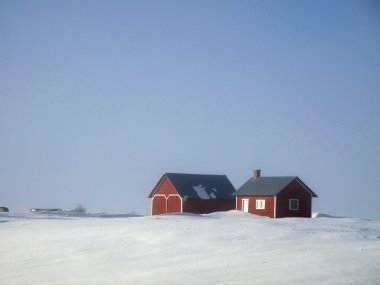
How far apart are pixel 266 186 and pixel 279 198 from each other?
2634 millimetres

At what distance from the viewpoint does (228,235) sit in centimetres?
2323

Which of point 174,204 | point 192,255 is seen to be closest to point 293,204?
Answer: point 174,204

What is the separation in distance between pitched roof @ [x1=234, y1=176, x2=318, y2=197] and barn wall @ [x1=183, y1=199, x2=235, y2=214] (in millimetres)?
3226

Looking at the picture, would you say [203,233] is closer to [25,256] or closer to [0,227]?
[25,256]

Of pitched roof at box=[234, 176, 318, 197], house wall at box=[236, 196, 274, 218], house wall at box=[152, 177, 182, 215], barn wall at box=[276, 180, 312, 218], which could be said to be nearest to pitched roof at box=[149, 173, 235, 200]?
house wall at box=[152, 177, 182, 215]

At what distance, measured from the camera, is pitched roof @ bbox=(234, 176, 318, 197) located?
2033 inches

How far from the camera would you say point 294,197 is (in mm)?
51812

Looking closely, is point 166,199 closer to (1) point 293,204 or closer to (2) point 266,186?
(2) point 266,186

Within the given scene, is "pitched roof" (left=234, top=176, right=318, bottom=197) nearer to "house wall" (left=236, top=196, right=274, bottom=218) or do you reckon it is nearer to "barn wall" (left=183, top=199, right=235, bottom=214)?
"house wall" (left=236, top=196, right=274, bottom=218)

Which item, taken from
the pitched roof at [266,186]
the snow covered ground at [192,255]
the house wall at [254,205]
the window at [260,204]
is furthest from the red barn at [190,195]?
the snow covered ground at [192,255]

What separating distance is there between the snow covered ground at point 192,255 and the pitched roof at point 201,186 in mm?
27952

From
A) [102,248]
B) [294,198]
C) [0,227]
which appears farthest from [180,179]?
[102,248]

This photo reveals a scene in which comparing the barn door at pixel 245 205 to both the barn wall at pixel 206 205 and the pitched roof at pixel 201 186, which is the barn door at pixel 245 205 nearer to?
the barn wall at pixel 206 205

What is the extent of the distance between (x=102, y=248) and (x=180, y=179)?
35514mm
